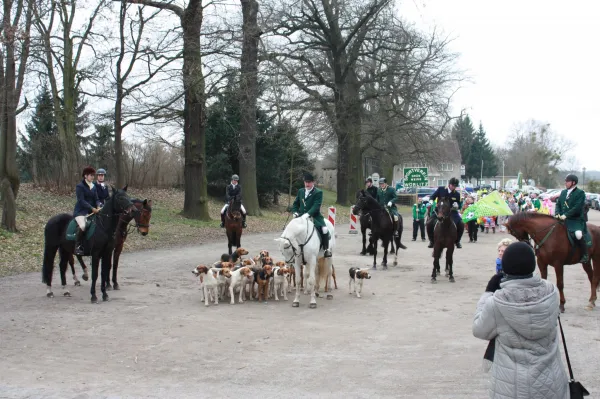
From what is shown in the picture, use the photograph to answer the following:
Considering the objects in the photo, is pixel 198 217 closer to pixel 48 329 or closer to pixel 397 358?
pixel 48 329

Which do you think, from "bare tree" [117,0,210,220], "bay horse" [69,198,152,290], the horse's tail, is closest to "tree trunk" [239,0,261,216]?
"bare tree" [117,0,210,220]

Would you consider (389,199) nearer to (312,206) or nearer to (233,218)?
(233,218)

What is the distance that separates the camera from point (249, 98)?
25969 millimetres

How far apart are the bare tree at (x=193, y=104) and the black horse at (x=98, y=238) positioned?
13.0m

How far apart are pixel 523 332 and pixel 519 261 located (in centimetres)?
48

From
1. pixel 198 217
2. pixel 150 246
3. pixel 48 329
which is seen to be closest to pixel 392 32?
pixel 198 217

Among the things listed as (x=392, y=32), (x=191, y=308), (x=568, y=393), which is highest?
(x=392, y=32)

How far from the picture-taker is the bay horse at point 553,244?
35.9 feet

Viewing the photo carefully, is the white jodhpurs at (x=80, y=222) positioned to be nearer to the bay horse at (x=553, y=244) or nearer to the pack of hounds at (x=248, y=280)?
the pack of hounds at (x=248, y=280)

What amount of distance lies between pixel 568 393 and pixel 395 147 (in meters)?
41.8

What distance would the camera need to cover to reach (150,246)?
2155 cm

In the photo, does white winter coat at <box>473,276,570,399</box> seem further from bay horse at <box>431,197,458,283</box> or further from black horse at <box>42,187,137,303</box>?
bay horse at <box>431,197,458,283</box>

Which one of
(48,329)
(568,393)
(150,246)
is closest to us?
(568,393)

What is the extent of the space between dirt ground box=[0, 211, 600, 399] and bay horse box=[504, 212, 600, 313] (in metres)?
0.65
